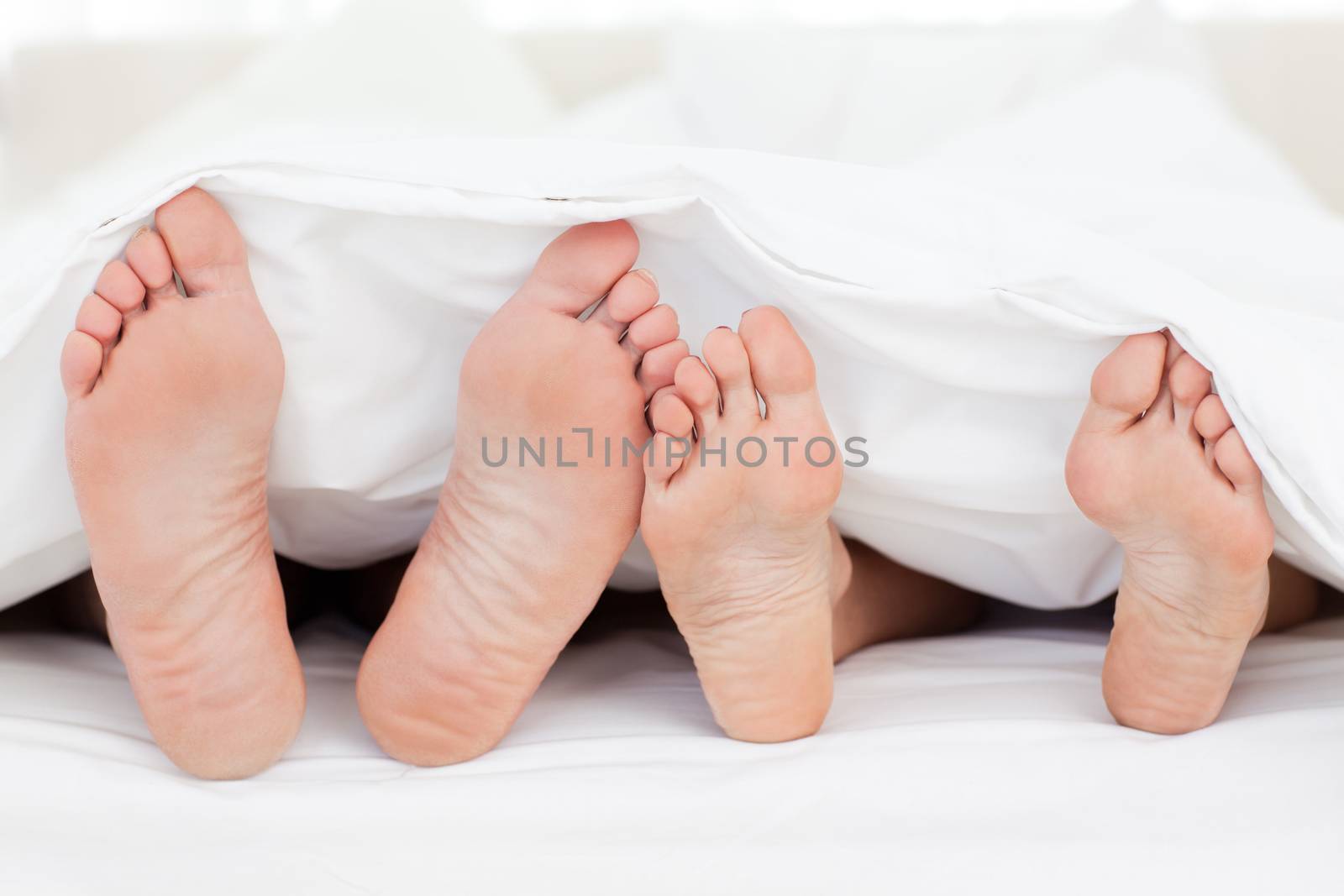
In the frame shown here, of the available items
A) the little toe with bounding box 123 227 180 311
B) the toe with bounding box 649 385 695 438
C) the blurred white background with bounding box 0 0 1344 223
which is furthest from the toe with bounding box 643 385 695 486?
the blurred white background with bounding box 0 0 1344 223

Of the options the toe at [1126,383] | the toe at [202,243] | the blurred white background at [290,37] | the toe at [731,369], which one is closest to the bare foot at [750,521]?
the toe at [731,369]

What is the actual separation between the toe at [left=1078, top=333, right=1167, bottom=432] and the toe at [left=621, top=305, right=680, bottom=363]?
23cm

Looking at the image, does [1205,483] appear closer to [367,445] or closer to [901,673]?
[901,673]

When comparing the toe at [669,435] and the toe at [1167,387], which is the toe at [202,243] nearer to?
the toe at [669,435]

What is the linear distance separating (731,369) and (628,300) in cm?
7

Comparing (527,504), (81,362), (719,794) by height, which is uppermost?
(81,362)

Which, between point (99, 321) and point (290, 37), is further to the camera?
point (290, 37)

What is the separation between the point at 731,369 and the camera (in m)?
0.57

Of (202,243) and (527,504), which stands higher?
(202,243)

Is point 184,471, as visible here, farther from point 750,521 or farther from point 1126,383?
point 1126,383

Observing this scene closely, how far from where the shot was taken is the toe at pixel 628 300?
580 mm

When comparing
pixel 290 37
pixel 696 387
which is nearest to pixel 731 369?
pixel 696 387

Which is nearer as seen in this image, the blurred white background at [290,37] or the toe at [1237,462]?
the toe at [1237,462]

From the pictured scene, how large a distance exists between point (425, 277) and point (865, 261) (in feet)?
0.82
